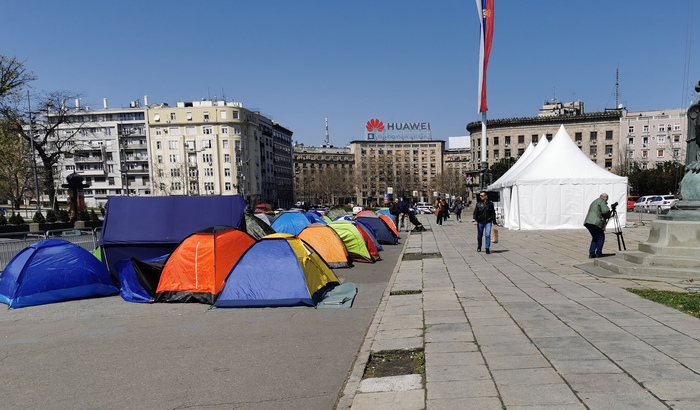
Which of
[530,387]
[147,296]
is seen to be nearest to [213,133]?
[147,296]

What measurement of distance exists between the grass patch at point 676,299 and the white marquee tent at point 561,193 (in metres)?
15.2

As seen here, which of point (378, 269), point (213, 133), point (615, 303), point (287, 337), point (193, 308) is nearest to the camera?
point (287, 337)

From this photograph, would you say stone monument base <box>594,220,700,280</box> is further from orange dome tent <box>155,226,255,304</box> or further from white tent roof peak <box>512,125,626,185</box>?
white tent roof peak <box>512,125,626,185</box>

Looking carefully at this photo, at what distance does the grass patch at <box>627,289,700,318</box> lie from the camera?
622 cm

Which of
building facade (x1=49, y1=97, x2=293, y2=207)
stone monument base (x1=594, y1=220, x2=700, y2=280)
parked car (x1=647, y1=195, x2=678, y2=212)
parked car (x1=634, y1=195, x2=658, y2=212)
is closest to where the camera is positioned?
stone monument base (x1=594, y1=220, x2=700, y2=280)

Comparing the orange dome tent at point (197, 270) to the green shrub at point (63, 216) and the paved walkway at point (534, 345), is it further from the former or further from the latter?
the green shrub at point (63, 216)

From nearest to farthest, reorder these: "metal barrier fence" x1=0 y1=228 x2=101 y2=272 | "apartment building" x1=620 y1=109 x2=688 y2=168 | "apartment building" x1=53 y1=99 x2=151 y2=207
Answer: "metal barrier fence" x1=0 y1=228 x2=101 y2=272 → "apartment building" x1=620 y1=109 x2=688 y2=168 → "apartment building" x1=53 y1=99 x2=151 y2=207

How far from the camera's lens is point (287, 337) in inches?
250

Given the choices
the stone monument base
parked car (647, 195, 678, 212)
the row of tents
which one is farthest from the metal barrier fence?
parked car (647, 195, 678, 212)

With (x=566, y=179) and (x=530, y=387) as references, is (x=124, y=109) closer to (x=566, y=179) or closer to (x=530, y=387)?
(x=566, y=179)

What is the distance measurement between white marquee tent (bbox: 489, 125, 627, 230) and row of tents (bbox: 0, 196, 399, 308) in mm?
15697

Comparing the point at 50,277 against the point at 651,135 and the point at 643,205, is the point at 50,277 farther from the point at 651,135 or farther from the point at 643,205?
the point at 651,135

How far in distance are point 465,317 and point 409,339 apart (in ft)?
4.19

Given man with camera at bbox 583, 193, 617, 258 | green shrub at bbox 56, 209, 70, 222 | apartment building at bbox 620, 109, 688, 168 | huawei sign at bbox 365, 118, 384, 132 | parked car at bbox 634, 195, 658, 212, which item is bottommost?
parked car at bbox 634, 195, 658, 212
